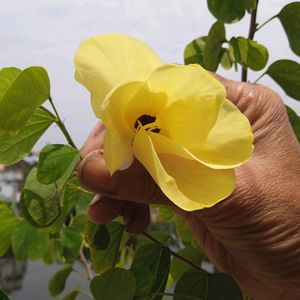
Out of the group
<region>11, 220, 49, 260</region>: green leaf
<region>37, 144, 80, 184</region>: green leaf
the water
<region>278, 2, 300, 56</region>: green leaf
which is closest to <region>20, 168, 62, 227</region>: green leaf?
<region>37, 144, 80, 184</region>: green leaf

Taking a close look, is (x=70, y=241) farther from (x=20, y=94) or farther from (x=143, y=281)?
(x=20, y=94)

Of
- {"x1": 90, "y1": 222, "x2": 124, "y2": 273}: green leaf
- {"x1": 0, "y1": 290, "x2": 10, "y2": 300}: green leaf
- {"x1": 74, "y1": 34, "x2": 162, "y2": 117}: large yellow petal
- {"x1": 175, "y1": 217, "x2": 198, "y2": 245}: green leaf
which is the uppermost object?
{"x1": 74, "y1": 34, "x2": 162, "y2": 117}: large yellow petal

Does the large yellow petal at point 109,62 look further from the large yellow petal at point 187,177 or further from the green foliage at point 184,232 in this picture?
the green foliage at point 184,232

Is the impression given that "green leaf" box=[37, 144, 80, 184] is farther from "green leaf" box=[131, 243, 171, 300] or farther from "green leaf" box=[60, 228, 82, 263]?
"green leaf" box=[60, 228, 82, 263]

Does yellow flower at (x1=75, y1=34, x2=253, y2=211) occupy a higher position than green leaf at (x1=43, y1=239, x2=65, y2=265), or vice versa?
yellow flower at (x1=75, y1=34, x2=253, y2=211)

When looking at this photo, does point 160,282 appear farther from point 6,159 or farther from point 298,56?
point 298,56

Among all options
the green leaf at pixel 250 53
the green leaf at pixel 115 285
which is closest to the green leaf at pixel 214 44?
the green leaf at pixel 250 53
